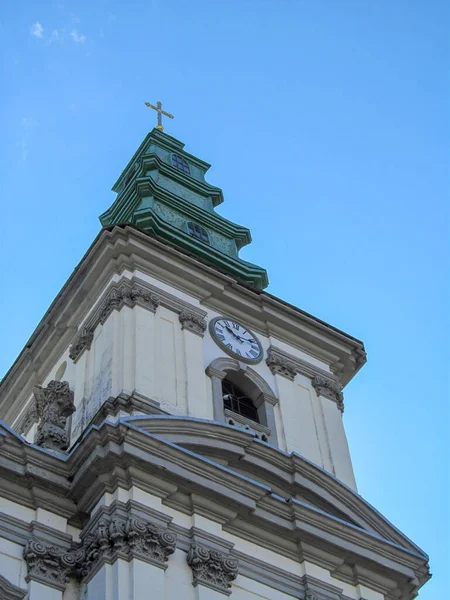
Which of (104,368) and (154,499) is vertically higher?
(104,368)

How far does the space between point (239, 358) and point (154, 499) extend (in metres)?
7.56

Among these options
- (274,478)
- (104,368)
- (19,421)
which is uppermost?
(19,421)

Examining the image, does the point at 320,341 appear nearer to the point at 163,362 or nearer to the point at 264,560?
the point at 163,362

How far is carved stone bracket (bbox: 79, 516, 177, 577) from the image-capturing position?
18969mm

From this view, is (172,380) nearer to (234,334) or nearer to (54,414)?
(54,414)

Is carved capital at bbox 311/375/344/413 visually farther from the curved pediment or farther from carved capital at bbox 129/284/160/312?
the curved pediment

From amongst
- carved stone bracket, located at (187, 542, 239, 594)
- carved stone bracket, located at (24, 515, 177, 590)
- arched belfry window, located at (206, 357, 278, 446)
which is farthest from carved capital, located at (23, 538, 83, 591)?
arched belfry window, located at (206, 357, 278, 446)

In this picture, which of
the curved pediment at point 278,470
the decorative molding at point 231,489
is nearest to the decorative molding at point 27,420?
the curved pediment at point 278,470

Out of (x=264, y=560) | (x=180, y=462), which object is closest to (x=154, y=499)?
(x=180, y=462)

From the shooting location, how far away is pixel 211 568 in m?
19.8

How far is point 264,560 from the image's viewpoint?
21031 mm

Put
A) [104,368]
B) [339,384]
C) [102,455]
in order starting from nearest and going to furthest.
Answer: [102,455], [104,368], [339,384]

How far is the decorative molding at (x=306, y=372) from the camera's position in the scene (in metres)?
28.0

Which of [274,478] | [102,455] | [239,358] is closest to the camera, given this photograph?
[102,455]
